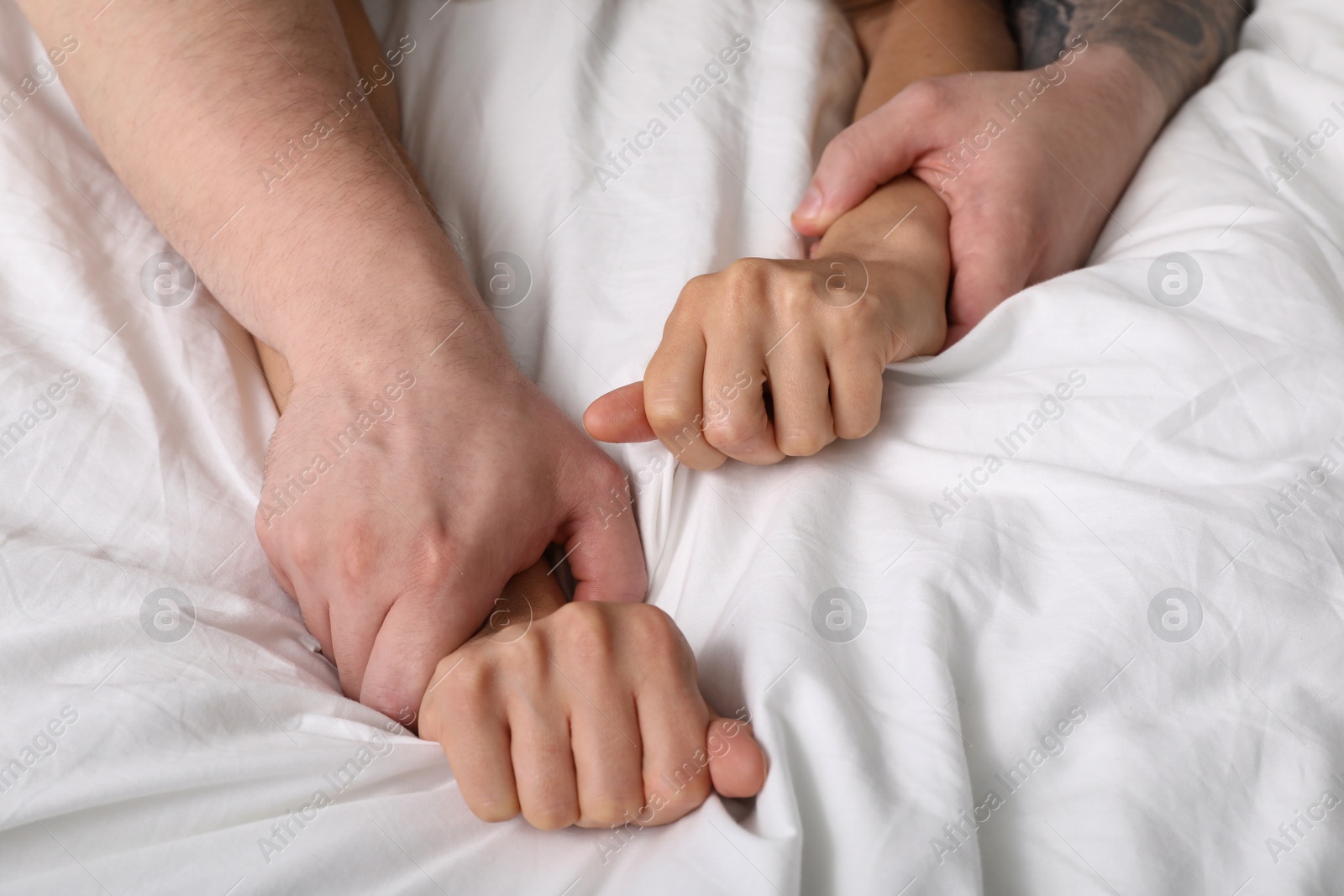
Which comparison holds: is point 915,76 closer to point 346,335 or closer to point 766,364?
point 766,364

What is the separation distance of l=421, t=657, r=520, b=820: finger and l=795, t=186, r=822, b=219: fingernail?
55 centimetres

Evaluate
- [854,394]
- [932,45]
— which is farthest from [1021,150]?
[854,394]

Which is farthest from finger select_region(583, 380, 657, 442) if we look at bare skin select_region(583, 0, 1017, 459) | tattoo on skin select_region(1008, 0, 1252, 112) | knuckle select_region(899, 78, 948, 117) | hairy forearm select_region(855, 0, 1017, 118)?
tattoo on skin select_region(1008, 0, 1252, 112)

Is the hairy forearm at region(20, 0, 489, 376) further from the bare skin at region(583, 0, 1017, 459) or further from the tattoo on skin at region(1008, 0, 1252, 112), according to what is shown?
the tattoo on skin at region(1008, 0, 1252, 112)

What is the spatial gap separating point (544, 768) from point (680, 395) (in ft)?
0.93

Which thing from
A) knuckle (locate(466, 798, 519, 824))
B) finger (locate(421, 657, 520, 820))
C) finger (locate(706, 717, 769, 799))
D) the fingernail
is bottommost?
finger (locate(706, 717, 769, 799))

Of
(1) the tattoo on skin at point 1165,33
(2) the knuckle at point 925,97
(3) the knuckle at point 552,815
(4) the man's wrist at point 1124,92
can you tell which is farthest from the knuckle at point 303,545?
(1) the tattoo on skin at point 1165,33

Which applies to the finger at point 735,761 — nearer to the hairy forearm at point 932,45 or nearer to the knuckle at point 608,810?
the knuckle at point 608,810

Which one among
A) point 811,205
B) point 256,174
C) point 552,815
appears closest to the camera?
point 552,815

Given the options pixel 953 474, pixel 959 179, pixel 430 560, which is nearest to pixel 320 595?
pixel 430 560

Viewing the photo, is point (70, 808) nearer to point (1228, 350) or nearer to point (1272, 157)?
point (1228, 350)

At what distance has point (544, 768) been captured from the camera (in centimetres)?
57

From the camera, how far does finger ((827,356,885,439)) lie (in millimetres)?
730

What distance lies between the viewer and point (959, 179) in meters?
0.98
